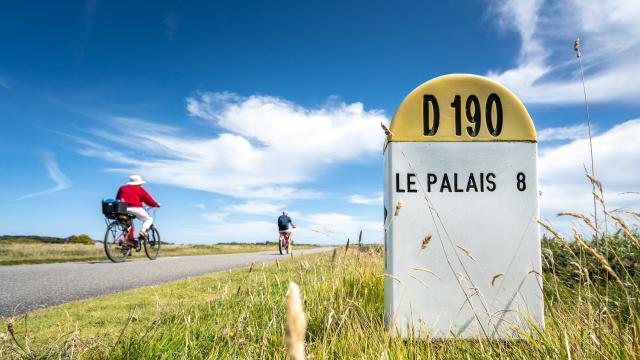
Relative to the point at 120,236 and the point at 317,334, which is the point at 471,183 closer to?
the point at 317,334

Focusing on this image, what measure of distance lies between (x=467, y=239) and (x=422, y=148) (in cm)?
57

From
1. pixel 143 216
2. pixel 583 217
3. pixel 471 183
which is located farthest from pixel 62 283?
pixel 583 217

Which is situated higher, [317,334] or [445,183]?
[445,183]

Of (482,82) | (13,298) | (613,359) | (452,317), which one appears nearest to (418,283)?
(452,317)

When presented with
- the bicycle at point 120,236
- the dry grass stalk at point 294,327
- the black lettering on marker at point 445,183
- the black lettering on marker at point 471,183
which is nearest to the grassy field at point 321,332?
the black lettering on marker at point 471,183

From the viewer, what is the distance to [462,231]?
2.37m

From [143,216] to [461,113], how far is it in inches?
429

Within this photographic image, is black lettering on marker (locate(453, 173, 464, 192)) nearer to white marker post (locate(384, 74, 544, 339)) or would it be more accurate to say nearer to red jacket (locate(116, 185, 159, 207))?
white marker post (locate(384, 74, 544, 339))

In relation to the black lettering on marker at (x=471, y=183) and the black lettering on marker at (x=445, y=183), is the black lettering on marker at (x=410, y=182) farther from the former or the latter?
the black lettering on marker at (x=471, y=183)

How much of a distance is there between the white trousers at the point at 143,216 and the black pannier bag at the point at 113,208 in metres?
0.41

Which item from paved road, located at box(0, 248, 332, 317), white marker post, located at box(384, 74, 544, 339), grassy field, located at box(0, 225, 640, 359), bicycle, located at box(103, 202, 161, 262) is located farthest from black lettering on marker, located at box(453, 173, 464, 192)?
bicycle, located at box(103, 202, 161, 262)

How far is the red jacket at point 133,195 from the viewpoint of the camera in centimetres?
1134

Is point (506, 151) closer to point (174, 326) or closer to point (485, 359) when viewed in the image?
point (485, 359)

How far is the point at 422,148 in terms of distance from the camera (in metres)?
2.40
